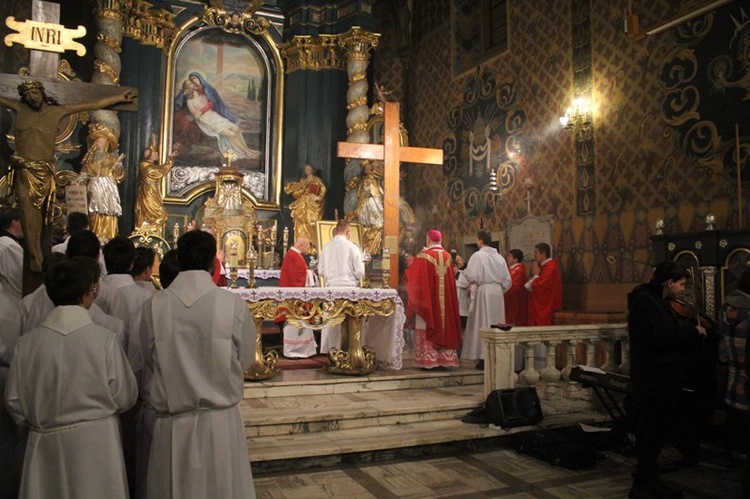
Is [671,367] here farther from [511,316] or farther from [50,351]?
[511,316]

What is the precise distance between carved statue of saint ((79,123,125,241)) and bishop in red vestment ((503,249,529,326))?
20.7ft

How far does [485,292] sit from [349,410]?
9.72 ft

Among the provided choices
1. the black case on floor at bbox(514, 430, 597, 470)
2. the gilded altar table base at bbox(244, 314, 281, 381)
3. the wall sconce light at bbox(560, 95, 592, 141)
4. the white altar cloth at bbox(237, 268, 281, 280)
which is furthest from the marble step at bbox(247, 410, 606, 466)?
the white altar cloth at bbox(237, 268, 281, 280)

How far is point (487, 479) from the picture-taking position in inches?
171

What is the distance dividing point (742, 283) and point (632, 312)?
2.12 feet

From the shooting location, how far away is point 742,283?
3725 mm

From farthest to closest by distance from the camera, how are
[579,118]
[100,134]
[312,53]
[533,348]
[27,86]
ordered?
[312,53] < [100,134] < [579,118] < [533,348] < [27,86]

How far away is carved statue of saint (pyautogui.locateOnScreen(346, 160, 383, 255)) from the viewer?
1149 cm

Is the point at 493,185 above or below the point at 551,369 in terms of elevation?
above

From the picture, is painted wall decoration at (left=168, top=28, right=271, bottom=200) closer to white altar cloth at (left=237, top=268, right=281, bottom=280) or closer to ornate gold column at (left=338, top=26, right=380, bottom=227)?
ornate gold column at (left=338, top=26, right=380, bottom=227)

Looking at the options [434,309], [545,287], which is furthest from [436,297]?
[545,287]

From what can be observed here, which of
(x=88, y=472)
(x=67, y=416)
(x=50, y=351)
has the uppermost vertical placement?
(x=50, y=351)

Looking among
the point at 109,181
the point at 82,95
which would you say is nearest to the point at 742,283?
the point at 82,95

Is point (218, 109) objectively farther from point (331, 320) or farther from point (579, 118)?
point (331, 320)
